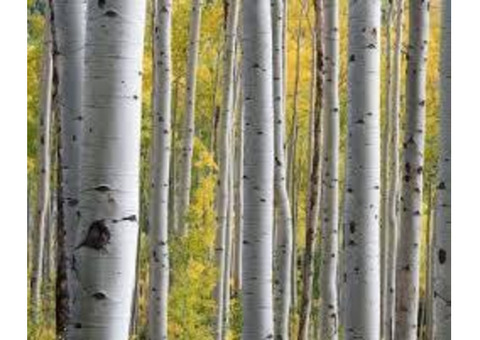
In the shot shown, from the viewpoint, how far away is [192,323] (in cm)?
1170

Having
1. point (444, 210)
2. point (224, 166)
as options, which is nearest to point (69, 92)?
point (444, 210)

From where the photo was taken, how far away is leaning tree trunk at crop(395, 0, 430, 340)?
5.87 m

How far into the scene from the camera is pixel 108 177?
3.11 m

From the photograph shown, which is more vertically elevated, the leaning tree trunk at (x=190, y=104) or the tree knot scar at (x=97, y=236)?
the leaning tree trunk at (x=190, y=104)

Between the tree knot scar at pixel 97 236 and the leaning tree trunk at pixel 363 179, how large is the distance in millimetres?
1966

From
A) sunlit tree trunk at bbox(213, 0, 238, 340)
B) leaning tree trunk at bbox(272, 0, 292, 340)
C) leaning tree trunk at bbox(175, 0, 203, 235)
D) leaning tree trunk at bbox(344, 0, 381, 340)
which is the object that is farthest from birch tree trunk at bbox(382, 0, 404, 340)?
leaning tree trunk at bbox(344, 0, 381, 340)

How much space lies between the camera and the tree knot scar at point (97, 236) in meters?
3.08

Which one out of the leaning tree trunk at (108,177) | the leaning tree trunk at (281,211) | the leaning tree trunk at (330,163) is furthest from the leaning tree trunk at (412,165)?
the leaning tree trunk at (108,177)

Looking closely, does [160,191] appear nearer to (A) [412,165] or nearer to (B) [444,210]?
(A) [412,165]

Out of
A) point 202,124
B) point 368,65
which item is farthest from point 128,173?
point 202,124

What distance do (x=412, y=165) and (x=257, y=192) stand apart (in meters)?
1.25

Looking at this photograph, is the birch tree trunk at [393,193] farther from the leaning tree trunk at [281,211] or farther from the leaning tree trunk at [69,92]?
the leaning tree trunk at [69,92]
